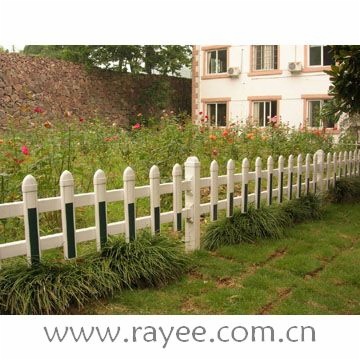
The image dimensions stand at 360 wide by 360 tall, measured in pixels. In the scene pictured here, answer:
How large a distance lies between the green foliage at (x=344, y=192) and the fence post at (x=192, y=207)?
148 inches

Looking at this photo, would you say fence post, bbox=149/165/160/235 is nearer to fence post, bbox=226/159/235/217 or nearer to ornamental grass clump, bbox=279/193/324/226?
fence post, bbox=226/159/235/217

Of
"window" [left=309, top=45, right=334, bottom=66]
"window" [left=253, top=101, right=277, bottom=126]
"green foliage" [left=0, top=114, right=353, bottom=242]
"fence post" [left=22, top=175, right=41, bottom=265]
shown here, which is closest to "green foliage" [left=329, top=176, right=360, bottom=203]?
"green foliage" [left=0, top=114, right=353, bottom=242]

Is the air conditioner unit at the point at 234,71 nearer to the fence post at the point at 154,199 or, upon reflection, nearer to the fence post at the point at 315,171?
the fence post at the point at 315,171

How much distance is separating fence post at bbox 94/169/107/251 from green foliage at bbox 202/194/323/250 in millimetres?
1489

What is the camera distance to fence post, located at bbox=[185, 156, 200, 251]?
4.67 metres

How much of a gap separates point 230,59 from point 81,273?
17.4 metres

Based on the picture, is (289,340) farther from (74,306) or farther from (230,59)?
(230,59)

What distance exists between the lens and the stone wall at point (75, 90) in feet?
53.8

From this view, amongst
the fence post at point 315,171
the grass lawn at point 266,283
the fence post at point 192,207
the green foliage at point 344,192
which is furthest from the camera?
the green foliage at point 344,192

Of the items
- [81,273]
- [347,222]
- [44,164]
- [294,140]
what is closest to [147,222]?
[81,273]

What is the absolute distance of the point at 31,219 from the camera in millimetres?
3264

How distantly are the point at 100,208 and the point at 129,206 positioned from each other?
1.06 ft

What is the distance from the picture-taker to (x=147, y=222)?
4.19 metres

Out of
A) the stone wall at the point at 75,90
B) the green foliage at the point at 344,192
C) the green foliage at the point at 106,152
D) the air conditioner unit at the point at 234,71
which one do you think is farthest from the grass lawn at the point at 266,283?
the air conditioner unit at the point at 234,71
